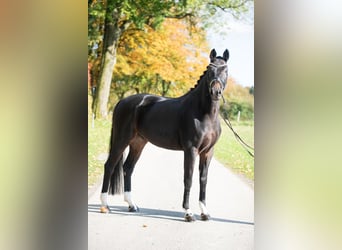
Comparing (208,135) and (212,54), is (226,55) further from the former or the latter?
(208,135)

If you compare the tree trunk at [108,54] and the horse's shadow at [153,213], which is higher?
the tree trunk at [108,54]

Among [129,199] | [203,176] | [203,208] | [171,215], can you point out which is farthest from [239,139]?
[129,199]

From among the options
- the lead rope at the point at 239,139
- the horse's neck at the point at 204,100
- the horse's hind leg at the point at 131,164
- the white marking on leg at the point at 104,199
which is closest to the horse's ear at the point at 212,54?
the horse's neck at the point at 204,100

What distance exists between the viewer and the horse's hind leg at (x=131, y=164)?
2.88 m

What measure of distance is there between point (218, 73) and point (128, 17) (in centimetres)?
61

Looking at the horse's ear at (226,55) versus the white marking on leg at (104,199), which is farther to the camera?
the white marking on leg at (104,199)

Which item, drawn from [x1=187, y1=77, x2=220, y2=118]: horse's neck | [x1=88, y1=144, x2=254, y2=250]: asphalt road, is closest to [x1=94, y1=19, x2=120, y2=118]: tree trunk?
[x1=88, y1=144, x2=254, y2=250]: asphalt road

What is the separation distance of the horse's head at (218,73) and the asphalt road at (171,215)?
1.37ft

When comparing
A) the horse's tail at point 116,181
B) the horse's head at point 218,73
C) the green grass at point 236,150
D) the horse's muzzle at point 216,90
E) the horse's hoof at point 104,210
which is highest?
the horse's head at point 218,73

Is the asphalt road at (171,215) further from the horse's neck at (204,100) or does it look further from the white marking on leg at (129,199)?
the horse's neck at (204,100)

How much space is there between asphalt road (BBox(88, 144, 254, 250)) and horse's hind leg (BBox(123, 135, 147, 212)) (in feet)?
0.09

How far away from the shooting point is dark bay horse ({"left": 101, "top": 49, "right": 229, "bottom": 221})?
284 centimetres

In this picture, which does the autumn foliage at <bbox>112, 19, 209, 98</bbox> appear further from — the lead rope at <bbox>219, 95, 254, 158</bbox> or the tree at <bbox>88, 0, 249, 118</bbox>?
the lead rope at <bbox>219, 95, 254, 158</bbox>
